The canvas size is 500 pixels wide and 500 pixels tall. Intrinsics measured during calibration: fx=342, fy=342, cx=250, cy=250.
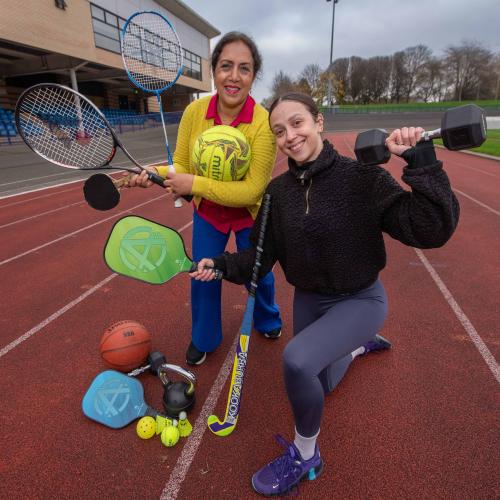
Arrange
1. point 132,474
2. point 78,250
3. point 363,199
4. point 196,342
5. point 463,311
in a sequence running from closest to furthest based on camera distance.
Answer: point 363,199, point 132,474, point 196,342, point 463,311, point 78,250

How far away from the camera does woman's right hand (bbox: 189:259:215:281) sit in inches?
76.4

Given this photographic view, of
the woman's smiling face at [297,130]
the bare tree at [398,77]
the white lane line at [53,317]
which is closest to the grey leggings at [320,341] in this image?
the woman's smiling face at [297,130]

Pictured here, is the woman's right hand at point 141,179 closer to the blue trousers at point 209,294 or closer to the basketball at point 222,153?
the basketball at point 222,153

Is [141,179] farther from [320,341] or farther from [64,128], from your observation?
[320,341]

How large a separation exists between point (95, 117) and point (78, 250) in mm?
3585

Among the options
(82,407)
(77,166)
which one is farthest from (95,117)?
(82,407)

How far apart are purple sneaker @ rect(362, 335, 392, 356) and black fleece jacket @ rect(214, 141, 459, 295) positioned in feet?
3.76

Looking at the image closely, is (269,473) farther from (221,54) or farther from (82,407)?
(221,54)

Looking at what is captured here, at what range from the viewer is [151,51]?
5445 mm

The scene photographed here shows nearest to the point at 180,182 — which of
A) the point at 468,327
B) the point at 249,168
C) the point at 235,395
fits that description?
the point at 249,168

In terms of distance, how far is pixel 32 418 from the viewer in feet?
7.68

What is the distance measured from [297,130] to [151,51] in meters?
4.79

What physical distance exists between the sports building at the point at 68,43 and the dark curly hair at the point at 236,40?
19.9 meters

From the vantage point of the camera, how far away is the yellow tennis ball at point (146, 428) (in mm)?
2127
